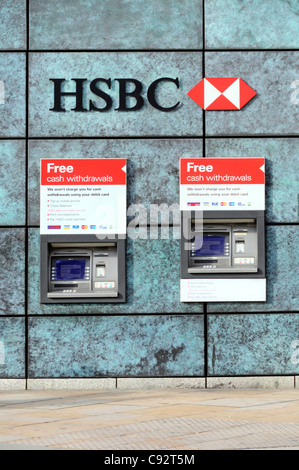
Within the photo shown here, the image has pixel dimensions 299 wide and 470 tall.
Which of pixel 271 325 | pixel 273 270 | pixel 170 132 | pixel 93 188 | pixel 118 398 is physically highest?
pixel 170 132

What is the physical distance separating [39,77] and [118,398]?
399 cm

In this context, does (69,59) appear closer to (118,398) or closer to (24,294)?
(24,294)

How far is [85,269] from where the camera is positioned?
35.1 ft

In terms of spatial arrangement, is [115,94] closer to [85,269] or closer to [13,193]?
[13,193]

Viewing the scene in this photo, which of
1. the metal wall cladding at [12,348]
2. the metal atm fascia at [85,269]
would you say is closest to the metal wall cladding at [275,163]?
the metal atm fascia at [85,269]

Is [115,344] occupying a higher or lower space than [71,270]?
lower

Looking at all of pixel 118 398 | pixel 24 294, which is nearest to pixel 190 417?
pixel 118 398

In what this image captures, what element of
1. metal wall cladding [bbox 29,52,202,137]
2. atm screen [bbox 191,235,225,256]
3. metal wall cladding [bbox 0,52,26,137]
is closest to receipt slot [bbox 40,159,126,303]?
metal wall cladding [bbox 29,52,202,137]

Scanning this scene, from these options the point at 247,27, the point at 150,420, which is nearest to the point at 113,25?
the point at 247,27

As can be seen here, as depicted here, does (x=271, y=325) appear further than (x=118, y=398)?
Yes

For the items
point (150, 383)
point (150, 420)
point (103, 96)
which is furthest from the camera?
point (103, 96)

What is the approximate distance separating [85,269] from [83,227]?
51 centimetres

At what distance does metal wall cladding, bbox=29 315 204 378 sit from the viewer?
1064 centimetres

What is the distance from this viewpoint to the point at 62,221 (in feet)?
35.0
